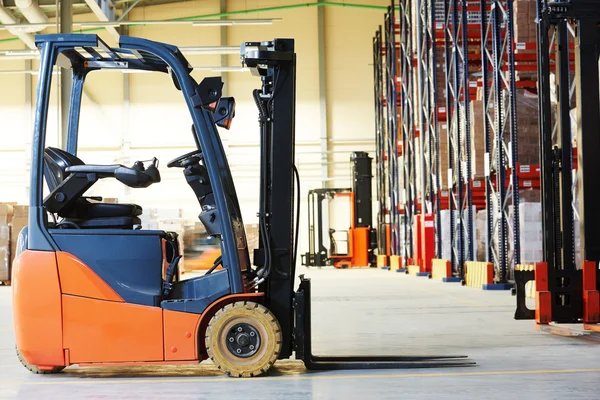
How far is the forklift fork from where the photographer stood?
4297 mm

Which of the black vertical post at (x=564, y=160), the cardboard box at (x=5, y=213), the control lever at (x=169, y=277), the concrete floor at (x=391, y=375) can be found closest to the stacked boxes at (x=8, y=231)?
the cardboard box at (x=5, y=213)

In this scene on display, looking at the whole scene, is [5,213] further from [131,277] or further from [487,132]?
[131,277]

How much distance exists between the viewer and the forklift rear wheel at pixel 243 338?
409 cm

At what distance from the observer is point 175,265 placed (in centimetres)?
426

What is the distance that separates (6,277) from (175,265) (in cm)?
1298

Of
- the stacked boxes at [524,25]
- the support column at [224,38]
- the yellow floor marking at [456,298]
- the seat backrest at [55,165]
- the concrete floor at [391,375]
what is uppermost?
the support column at [224,38]

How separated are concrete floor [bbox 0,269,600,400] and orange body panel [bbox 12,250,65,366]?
0.60ft

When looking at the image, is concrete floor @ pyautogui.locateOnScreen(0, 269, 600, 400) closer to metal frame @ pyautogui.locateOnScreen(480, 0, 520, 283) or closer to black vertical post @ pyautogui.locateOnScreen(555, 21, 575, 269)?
black vertical post @ pyautogui.locateOnScreen(555, 21, 575, 269)

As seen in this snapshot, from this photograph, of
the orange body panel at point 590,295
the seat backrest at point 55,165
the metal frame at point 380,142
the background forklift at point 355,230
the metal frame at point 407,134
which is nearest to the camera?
the seat backrest at point 55,165

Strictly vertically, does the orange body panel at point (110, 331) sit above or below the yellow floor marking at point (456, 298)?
above

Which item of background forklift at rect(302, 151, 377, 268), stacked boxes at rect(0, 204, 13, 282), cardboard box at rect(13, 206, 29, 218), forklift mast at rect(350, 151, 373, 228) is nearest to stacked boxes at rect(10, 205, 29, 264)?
cardboard box at rect(13, 206, 29, 218)

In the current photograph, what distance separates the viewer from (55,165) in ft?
13.8

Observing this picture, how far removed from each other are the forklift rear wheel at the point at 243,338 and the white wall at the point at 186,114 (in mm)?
20932

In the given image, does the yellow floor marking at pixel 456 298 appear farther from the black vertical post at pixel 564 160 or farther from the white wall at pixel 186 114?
the white wall at pixel 186 114
